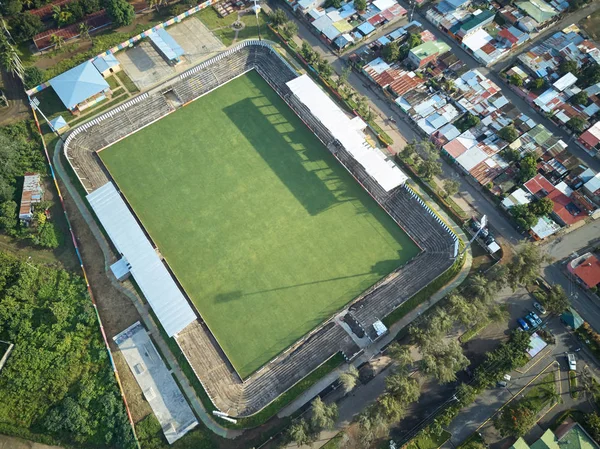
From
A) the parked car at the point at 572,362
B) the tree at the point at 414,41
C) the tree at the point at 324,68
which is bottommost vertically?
the parked car at the point at 572,362

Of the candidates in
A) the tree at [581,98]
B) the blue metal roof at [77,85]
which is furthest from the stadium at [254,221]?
the tree at [581,98]

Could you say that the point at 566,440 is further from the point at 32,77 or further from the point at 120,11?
the point at 32,77

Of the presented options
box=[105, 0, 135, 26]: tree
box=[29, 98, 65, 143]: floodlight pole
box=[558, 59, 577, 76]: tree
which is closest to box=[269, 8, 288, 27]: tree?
box=[105, 0, 135, 26]: tree

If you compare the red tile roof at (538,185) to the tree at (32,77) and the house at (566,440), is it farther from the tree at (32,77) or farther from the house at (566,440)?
the tree at (32,77)

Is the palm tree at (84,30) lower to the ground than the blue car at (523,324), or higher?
higher

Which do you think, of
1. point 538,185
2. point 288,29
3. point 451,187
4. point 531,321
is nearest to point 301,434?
point 531,321
